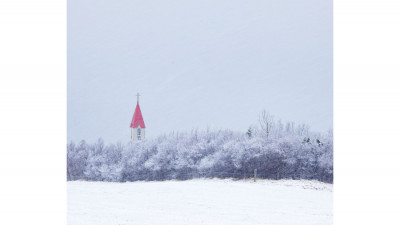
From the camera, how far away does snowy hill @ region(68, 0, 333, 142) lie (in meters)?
6.21

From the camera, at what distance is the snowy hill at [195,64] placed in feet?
20.4

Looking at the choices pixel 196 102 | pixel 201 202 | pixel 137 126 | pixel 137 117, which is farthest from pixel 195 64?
pixel 201 202

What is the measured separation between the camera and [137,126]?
6.65 meters

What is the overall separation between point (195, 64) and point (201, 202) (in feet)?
6.61

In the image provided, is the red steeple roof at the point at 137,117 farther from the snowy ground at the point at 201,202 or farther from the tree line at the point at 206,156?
the snowy ground at the point at 201,202

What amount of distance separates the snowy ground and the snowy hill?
0.83 m

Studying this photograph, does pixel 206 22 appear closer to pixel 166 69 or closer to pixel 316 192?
pixel 166 69

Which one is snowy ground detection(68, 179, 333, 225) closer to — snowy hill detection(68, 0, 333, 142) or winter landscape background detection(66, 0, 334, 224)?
winter landscape background detection(66, 0, 334, 224)

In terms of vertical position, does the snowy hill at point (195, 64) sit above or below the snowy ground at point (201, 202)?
above

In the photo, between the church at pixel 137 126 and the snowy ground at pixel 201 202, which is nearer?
the snowy ground at pixel 201 202

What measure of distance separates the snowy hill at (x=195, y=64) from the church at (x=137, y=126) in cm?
8

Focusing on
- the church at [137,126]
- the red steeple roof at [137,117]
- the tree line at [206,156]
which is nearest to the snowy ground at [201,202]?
the tree line at [206,156]

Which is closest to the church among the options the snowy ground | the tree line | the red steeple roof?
the red steeple roof
